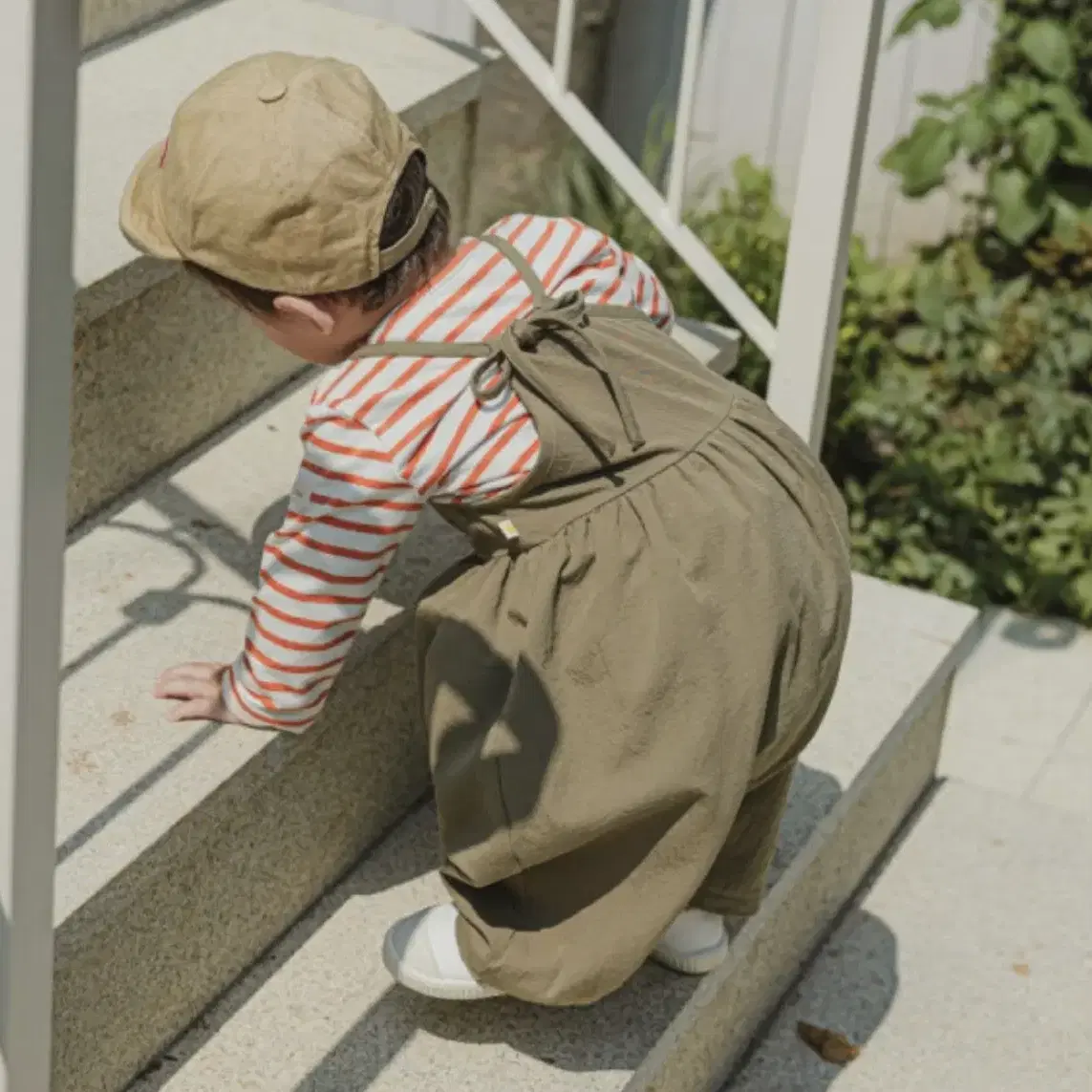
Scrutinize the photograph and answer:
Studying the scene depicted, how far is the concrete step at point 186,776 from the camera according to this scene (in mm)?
2189

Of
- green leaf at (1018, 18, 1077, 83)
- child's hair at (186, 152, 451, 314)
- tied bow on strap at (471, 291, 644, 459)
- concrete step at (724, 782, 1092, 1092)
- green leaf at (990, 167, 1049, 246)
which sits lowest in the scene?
concrete step at (724, 782, 1092, 1092)

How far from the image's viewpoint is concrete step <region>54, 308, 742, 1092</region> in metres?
2.19

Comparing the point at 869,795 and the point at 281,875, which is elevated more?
the point at 281,875

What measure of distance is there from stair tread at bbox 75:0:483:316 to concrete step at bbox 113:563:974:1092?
0.83 m

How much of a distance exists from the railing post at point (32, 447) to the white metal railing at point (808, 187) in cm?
152

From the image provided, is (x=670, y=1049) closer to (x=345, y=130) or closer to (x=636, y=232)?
(x=345, y=130)

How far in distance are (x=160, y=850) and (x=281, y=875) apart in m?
0.28

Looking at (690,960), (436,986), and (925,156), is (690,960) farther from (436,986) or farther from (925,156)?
(925,156)

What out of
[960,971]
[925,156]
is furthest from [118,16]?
[925,156]

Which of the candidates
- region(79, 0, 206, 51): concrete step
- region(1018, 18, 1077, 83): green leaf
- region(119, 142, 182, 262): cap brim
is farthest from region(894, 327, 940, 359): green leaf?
region(119, 142, 182, 262): cap brim

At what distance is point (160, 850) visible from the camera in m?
2.21

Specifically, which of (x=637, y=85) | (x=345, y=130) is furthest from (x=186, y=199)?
(x=637, y=85)

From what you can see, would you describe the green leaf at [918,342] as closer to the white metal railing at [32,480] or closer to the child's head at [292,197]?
the child's head at [292,197]

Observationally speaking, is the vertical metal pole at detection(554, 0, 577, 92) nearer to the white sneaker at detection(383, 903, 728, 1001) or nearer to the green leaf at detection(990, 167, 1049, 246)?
the white sneaker at detection(383, 903, 728, 1001)
